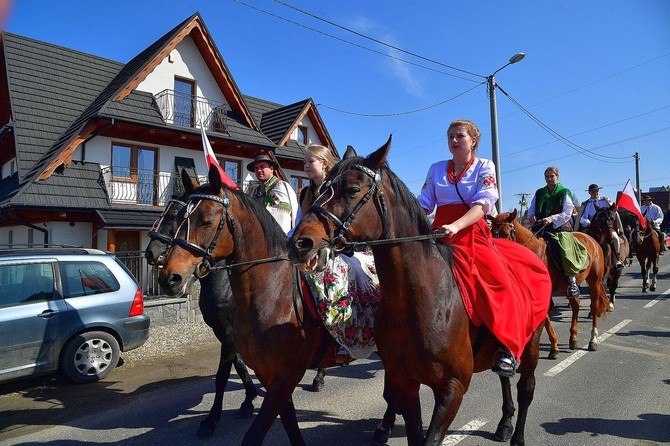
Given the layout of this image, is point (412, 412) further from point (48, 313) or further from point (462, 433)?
point (48, 313)

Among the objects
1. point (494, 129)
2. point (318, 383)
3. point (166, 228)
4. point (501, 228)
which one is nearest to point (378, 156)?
point (166, 228)

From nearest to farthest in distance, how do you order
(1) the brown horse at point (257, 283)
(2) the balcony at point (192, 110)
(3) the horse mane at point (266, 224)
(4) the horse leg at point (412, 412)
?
(4) the horse leg at point (412, 412)
(1) the brown horse at point (257, 283)
(3) the horse mane at point (266, 224)
(2) the balcony at point (192, 110)

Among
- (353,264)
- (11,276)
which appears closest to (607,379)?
(353,264)

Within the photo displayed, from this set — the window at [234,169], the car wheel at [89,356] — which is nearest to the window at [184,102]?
the window at [234,169]

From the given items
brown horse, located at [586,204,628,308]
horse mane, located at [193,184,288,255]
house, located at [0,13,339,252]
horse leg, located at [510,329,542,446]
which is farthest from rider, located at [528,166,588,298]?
house, located at [0,13,339,252]

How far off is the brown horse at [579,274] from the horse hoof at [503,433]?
317cm

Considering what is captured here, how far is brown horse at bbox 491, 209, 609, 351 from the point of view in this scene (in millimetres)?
6383

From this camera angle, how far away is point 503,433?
146 inches

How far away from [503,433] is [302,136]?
1918 cm

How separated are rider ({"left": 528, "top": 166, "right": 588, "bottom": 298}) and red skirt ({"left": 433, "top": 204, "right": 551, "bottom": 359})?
13.0 ft

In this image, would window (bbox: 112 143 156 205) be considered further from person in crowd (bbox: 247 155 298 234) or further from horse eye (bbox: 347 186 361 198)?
horse eye (bbox: 347 186 361 198)

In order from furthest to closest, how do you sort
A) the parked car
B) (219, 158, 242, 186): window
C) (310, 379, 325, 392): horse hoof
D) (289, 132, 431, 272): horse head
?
(219, 158, 242, 186): window < the parked car < (310, 379, 325, 392): horse hoof < (289, 132, 431, 272): horse head

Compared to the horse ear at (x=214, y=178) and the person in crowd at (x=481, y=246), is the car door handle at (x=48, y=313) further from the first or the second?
the person in crowd at (x=481, y=246)

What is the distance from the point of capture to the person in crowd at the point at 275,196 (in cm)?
424
